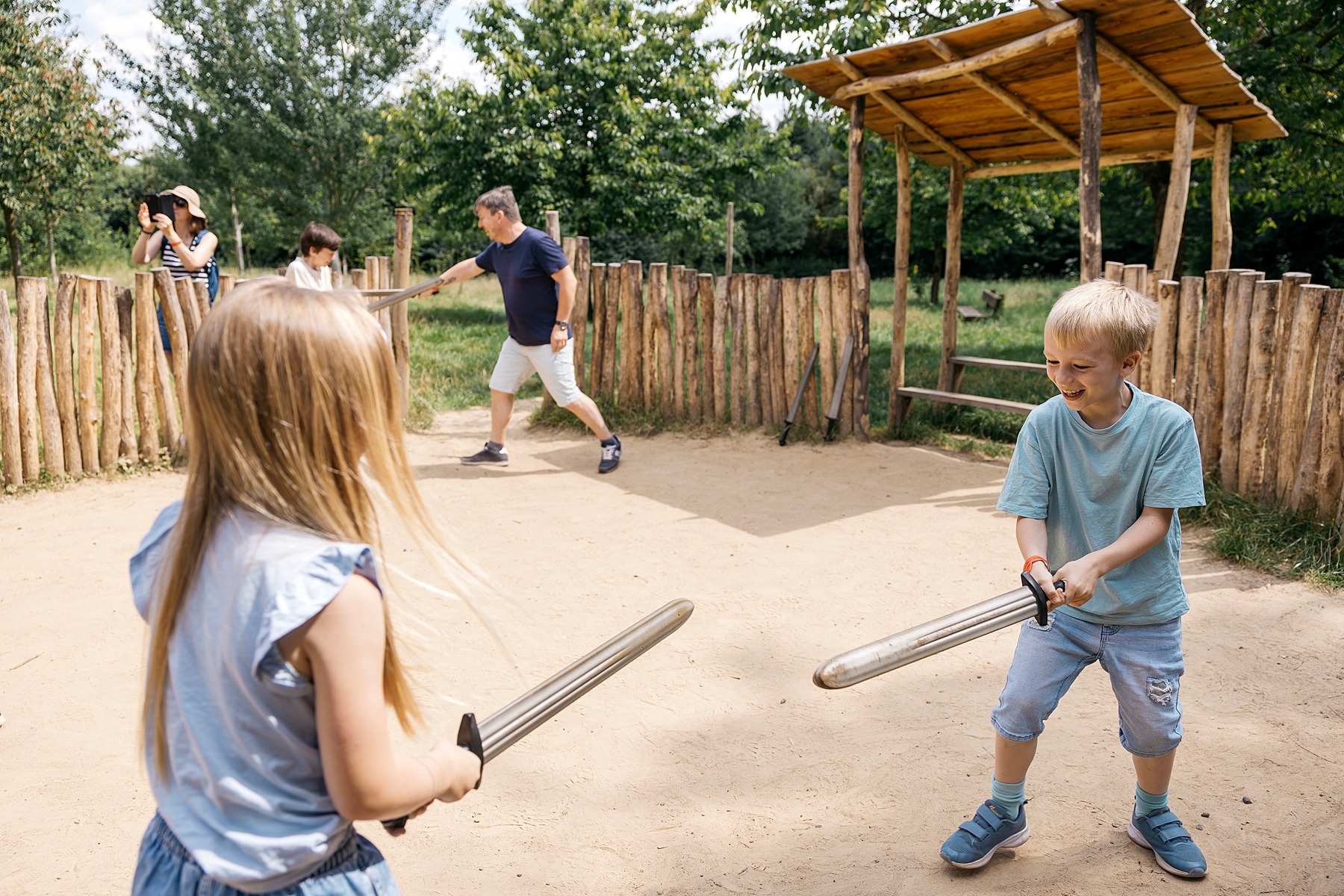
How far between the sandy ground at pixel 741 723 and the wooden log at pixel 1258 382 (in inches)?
27.1

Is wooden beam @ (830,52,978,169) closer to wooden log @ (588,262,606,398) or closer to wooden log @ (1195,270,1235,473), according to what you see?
wooden log @ (588,262,606,398)

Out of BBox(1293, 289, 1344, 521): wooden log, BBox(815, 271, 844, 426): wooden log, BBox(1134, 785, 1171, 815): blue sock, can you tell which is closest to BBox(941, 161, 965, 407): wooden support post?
BBox(815, 271, 844, 426): wooden log

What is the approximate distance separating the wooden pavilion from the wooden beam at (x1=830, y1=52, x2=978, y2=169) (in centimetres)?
1

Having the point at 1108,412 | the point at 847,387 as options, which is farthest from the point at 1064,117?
the point at 1108,412

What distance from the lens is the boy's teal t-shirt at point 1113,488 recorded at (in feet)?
7.59

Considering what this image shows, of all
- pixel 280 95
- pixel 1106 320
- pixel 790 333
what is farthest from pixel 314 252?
pixel 280 95

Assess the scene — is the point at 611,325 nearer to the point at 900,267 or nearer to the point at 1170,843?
the point at 900,267

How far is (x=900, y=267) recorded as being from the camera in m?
8.40

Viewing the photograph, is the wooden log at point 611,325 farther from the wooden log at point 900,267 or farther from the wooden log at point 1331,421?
the wooden log at point 1331,421

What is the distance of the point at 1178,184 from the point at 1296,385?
1902mm

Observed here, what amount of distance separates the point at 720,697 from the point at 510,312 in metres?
4.03

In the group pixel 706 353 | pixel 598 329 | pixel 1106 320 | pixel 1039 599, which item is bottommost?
pixel 1039 599

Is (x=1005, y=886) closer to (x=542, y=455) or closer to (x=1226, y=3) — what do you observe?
(x=542, y=455)

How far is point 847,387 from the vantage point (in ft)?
25.7
